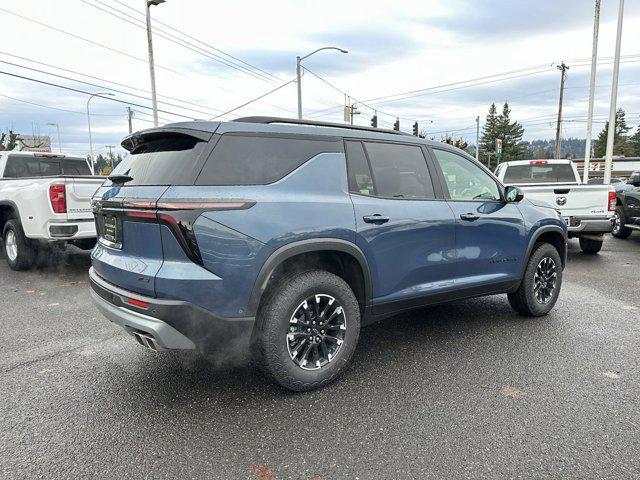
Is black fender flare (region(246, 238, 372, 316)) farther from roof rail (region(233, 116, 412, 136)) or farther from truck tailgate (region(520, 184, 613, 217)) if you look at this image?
truck tailgate (region(520, 184, 613, 217))

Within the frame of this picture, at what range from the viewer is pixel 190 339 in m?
2.76

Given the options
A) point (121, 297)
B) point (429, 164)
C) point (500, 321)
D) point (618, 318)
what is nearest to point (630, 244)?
point (618, 318)

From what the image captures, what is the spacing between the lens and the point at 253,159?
3012 mm

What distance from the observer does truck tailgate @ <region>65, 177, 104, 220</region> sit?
21.2 ft

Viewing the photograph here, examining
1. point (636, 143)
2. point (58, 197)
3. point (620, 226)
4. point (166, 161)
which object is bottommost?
point (620, 226)

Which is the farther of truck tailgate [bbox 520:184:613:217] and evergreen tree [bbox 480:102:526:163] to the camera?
evergreen tree [bbox 480:102:526:163]

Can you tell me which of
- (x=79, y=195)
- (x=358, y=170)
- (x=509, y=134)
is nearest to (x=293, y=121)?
(x=358, y=170)

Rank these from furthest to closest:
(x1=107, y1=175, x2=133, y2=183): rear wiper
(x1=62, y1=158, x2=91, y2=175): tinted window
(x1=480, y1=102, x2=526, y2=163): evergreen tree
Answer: (x1=480, y1=102, x2=526, y2=163): evergreen tree, (x1=62, y1=158, x2=91, y2=175): tinted window, (x1=107, y1=175, x2=133, y2=183): rear wiper

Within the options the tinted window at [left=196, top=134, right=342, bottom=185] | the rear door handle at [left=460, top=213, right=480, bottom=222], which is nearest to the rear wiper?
the tinted window at [left=196, top=134, right=342, bottom=185]

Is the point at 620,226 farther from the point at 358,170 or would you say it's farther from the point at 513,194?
the point at 358,170

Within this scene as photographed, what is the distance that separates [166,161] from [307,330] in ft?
4.84

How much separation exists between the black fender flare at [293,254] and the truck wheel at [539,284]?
2304mm

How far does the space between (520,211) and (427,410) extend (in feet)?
8.33

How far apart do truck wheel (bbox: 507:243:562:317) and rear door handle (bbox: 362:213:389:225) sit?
214cm
